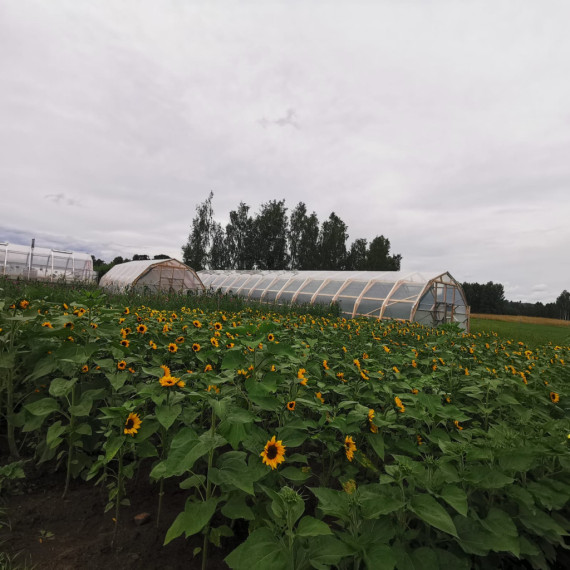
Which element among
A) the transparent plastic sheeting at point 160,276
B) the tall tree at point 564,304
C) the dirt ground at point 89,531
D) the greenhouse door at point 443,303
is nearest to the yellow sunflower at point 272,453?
the dirt ground at point 89,531

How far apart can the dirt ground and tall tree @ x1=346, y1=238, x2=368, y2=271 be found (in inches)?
1502

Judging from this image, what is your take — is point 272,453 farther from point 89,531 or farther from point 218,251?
point 218,251

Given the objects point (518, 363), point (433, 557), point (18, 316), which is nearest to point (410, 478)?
point (433, 557)

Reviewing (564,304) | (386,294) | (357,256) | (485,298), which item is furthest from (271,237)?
(564,304)

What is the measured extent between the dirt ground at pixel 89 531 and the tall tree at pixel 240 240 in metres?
34.4

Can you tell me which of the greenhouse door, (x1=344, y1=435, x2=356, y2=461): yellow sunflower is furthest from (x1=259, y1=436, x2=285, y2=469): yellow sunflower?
the greenhouse door

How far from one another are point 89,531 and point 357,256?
130 feet

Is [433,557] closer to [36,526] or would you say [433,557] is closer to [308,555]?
[308,555]

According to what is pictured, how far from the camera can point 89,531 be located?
1.85 m

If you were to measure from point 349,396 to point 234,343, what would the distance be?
100cm

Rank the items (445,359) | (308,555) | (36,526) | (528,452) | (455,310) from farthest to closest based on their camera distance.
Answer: (455,310) → (445,359) → (36,526) → (528,452) → (308,555)

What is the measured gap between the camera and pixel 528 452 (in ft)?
4.43

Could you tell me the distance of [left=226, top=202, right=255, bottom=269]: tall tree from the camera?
36.2 metres

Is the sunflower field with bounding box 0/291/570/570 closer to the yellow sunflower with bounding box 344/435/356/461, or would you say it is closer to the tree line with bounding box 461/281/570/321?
the yellow sunflower with bounding box 344/435/356/461
